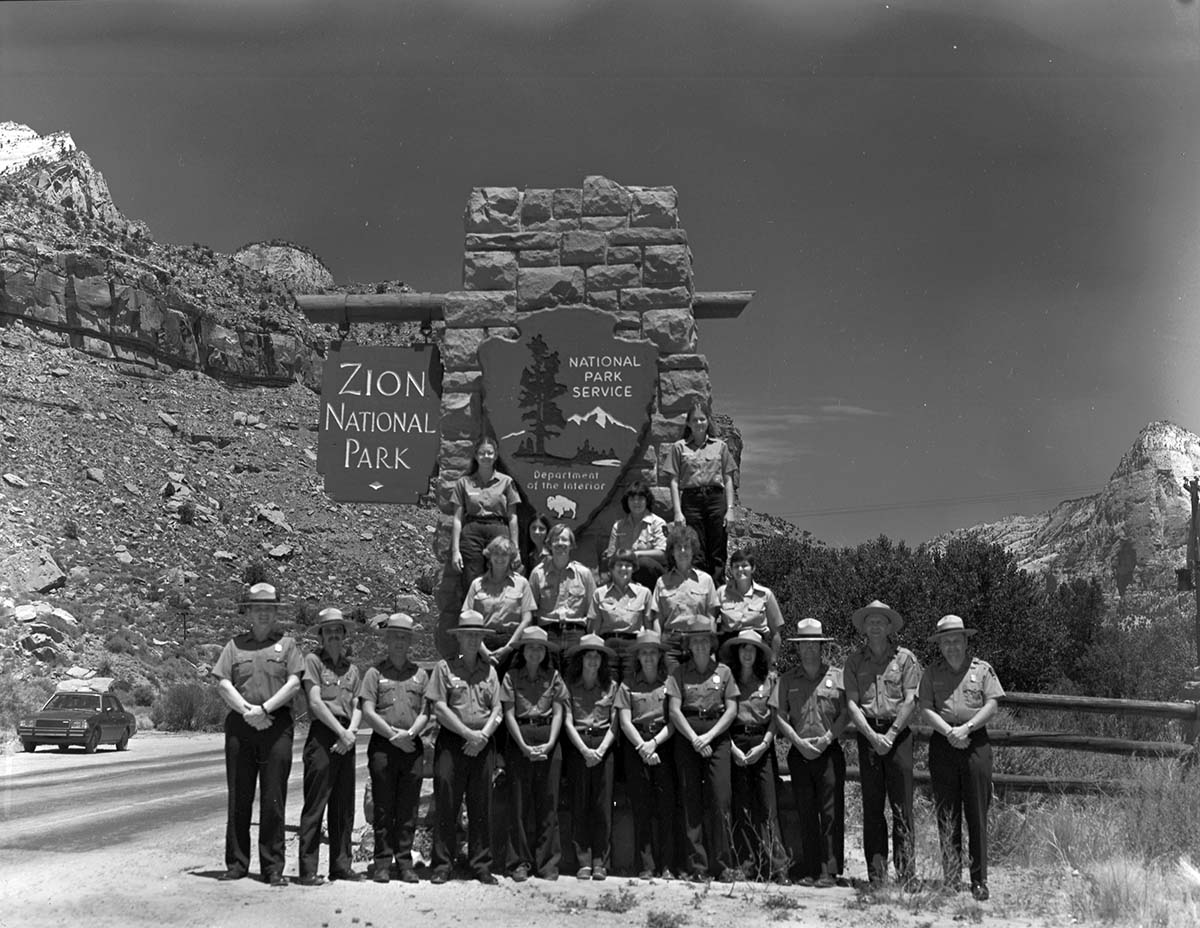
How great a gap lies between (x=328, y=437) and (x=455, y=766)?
134 inches

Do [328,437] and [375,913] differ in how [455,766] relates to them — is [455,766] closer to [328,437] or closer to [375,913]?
[375,913]

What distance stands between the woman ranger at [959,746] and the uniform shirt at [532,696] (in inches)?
90.4

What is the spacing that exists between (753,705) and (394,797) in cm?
234

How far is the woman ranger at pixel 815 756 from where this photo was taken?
7.43 m

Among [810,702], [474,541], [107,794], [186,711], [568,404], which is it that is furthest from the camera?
[186,711]

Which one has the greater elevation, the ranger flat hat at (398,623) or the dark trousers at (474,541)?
the dark trousers at (474,541)

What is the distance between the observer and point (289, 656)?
7.37 m

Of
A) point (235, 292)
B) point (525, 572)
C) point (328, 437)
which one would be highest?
point (235, 292)

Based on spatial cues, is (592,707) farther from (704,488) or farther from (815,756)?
(704,488)

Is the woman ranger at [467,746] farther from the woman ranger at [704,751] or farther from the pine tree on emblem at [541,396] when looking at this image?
the pine tree on emblem at [541,396]

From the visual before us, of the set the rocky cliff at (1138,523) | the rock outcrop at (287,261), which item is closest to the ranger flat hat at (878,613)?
the rocky cliff at (1138,523)

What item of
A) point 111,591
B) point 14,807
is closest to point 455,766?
point 14,807

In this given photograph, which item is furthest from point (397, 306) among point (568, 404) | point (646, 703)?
point (646, 703)

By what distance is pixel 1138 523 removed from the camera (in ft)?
242
